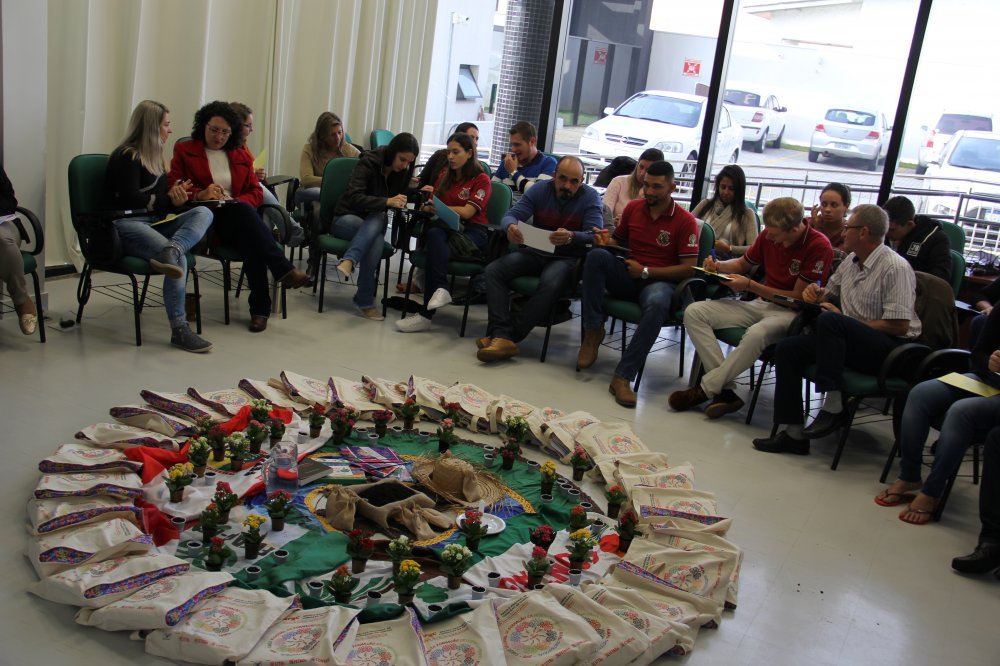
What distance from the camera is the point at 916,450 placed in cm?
415

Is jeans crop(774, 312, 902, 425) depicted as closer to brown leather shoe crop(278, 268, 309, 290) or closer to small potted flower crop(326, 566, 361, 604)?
small potted flower crop(326, 566, 361, 604)

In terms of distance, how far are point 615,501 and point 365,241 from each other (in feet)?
9.52

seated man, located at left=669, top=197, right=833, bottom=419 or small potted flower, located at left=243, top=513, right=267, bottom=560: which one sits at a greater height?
seated man, located at left=669, top=197, right=833, bottom=419

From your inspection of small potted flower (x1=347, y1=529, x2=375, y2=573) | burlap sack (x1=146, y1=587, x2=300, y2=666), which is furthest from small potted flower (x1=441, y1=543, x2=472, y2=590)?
burlap sack (x1=146, y1=587, x2=300, y2=666)

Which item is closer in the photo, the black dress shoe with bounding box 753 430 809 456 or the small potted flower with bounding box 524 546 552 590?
the small potted flower with bounding box 524 546 552 590

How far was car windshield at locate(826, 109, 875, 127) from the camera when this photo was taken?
7484mm

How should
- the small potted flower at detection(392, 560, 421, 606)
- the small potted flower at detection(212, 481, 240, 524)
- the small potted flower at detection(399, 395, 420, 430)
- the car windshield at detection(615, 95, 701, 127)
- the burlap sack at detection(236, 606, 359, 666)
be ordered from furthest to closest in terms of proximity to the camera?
the car windshield at detection(615, 95, 701, 127) → the small potted flower at detection(399, 395, 420, 430) → the small potted flower at detection(212, 481, 240, 524) → the small potted flower at detection(392, 560, 421, 606) → the burlap sack at detection(236, 606, 359, 666)

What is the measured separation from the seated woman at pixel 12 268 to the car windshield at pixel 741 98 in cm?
550

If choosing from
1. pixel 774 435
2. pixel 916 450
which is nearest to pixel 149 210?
pixel 774 435

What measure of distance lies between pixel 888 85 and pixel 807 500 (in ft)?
14.2

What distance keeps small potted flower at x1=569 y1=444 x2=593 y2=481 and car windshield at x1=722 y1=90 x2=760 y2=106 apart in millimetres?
4692

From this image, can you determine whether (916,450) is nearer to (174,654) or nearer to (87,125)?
(174,654)

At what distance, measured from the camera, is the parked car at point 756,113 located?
309 inches

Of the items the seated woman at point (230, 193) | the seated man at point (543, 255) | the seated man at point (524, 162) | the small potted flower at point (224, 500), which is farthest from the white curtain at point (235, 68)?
the small potted flower at point (224, 500)
